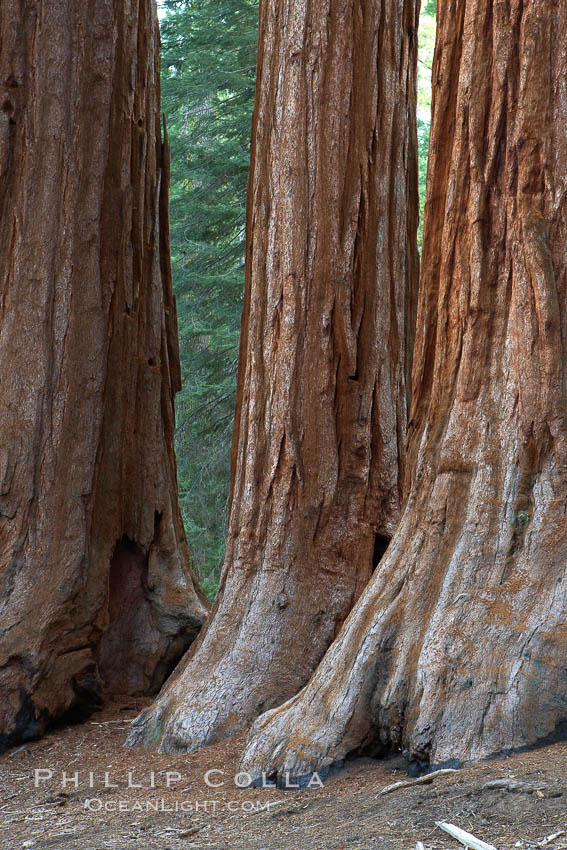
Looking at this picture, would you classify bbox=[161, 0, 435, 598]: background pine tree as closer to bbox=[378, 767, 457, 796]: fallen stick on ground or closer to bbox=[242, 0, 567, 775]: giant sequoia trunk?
bbox=[242, 0, 567, 775]: giant sequoia trunk

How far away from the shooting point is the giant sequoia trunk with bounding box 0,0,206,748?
561 centimetres

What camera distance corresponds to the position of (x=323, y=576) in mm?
5180

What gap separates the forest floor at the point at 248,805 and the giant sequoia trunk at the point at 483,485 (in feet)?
0.71

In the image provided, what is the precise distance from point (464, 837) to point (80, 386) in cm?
412

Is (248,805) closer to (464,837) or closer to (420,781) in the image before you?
(420,781)

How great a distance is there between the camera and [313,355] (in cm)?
536

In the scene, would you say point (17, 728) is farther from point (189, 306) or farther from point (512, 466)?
point (189, 306)

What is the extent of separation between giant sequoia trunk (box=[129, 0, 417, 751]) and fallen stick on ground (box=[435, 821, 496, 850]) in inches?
85.2

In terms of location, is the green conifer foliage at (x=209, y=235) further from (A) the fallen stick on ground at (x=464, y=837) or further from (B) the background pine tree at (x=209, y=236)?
(A) the fallen stick on ground at (x=464, y=837)

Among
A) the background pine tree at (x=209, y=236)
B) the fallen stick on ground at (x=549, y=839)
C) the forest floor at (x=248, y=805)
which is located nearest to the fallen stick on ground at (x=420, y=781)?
the forest floor at (x=248, y=805)

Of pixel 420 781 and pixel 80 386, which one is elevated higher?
pixel 80 386

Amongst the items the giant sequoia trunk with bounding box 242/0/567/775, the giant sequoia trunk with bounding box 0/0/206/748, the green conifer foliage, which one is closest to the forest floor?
the giant sequoia trunk with bounding box 242/0/567/775

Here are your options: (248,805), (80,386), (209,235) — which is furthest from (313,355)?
(209,235)

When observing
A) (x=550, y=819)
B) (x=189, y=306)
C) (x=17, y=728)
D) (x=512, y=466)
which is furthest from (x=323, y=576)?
(x=189, y=306)
